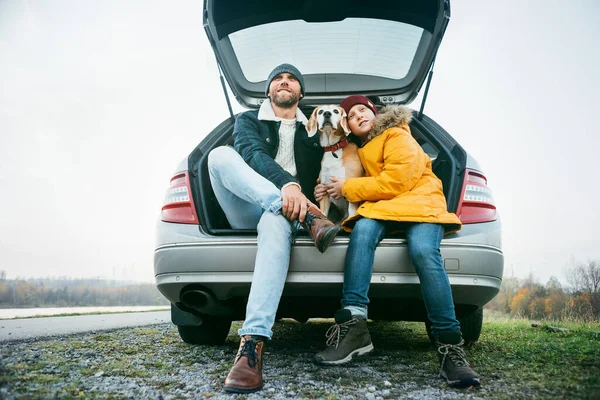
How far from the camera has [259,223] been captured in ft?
6.93

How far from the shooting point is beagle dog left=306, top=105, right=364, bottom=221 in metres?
2.91

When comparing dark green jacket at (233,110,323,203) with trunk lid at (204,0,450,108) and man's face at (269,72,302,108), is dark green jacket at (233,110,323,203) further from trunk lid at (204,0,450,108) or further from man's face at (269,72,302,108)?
trunk lid at (204,0,450,108)

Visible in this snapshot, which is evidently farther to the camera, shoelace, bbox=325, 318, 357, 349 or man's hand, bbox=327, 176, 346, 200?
man's hand, bbox=327, 176, 346, 200

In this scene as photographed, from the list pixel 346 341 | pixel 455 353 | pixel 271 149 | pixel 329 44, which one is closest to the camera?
pixel 455 353

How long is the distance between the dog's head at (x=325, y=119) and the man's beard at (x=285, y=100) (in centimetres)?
17

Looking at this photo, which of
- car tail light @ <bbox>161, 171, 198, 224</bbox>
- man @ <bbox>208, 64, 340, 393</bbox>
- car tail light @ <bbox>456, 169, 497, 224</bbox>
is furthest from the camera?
car tail light @ <bbox>161, 171, 198, 224</bbox>

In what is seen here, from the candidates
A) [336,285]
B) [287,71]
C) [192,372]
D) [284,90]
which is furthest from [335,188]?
[192,372]

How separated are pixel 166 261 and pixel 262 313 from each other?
0.69 m

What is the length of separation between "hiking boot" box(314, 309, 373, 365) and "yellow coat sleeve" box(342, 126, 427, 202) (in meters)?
0.61

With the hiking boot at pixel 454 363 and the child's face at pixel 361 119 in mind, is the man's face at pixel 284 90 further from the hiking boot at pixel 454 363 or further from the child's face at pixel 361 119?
the hiking boot at pixel 454 363

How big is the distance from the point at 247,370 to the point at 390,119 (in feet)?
4.81

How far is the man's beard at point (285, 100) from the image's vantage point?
9.48 feet

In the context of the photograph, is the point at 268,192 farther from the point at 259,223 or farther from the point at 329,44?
the point at 329,44

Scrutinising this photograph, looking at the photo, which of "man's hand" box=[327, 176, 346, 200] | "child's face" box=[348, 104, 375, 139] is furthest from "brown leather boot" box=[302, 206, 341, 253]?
"child's face" box=[348, 104, 375, 139]
